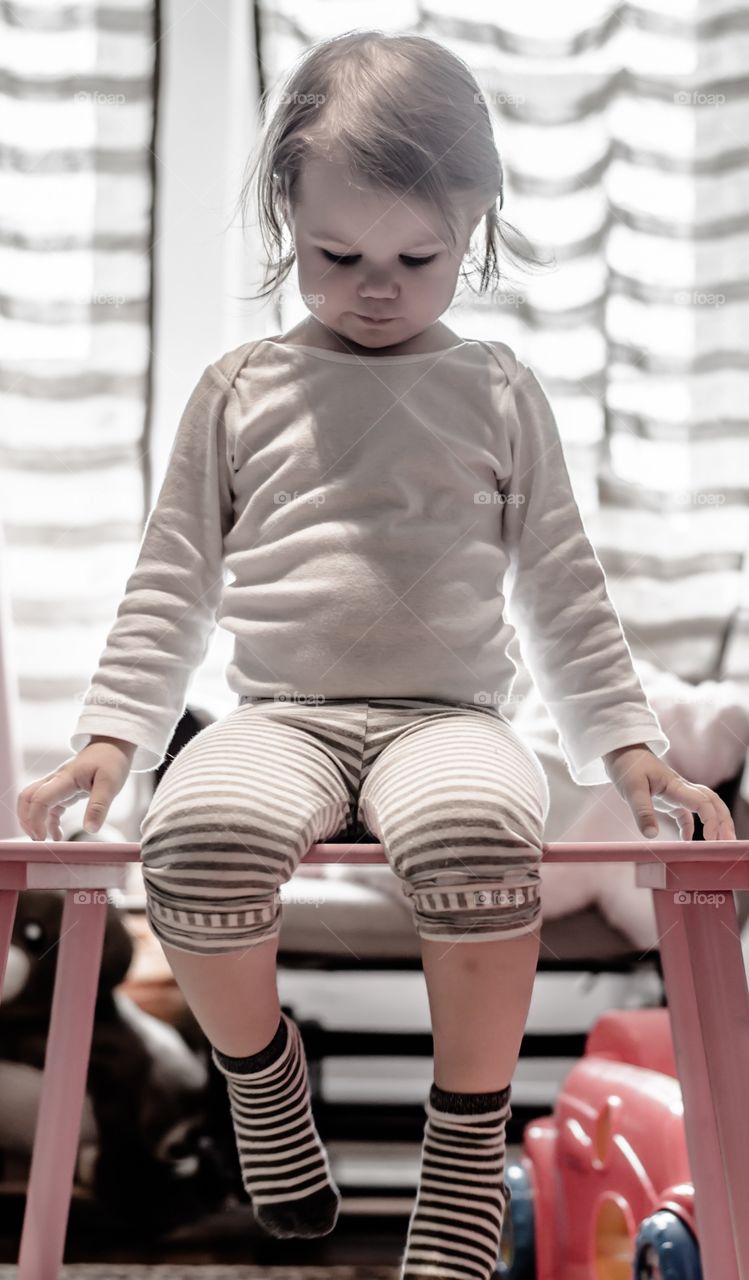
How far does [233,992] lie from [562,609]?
11.4 inches

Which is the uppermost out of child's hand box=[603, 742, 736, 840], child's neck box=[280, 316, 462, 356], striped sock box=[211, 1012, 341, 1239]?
child's neck box=[280, 316, 462, 356]

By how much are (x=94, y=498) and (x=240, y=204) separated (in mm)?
831

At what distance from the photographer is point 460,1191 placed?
1.76ft

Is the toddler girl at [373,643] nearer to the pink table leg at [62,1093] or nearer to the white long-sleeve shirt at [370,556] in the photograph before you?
the white long-sleeve shirt at [370,556]

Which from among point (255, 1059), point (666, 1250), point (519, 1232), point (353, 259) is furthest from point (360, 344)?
point (519, 1232)

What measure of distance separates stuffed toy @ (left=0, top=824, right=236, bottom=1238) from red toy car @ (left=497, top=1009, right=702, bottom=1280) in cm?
28

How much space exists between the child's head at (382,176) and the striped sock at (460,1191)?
431mm

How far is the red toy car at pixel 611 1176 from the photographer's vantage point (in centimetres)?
67

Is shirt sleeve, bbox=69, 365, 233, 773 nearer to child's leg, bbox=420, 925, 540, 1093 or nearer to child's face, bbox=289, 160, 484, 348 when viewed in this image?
child's face, bbox=289, 160, 484, 348

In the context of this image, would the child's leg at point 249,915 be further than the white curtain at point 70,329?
No

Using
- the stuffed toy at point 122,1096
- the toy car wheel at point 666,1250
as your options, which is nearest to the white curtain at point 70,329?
the stuffed toy at point 122,1096

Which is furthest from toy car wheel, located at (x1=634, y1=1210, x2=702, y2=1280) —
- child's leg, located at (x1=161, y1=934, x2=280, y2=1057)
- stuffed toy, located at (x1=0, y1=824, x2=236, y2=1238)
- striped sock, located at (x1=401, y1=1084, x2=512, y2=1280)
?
stuffed toy, located at (x1=0, y1=824, x2=236, y2=1238)

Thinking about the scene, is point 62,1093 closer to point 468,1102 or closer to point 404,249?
point 468,1102

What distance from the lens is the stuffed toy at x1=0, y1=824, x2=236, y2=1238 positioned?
1.03m
